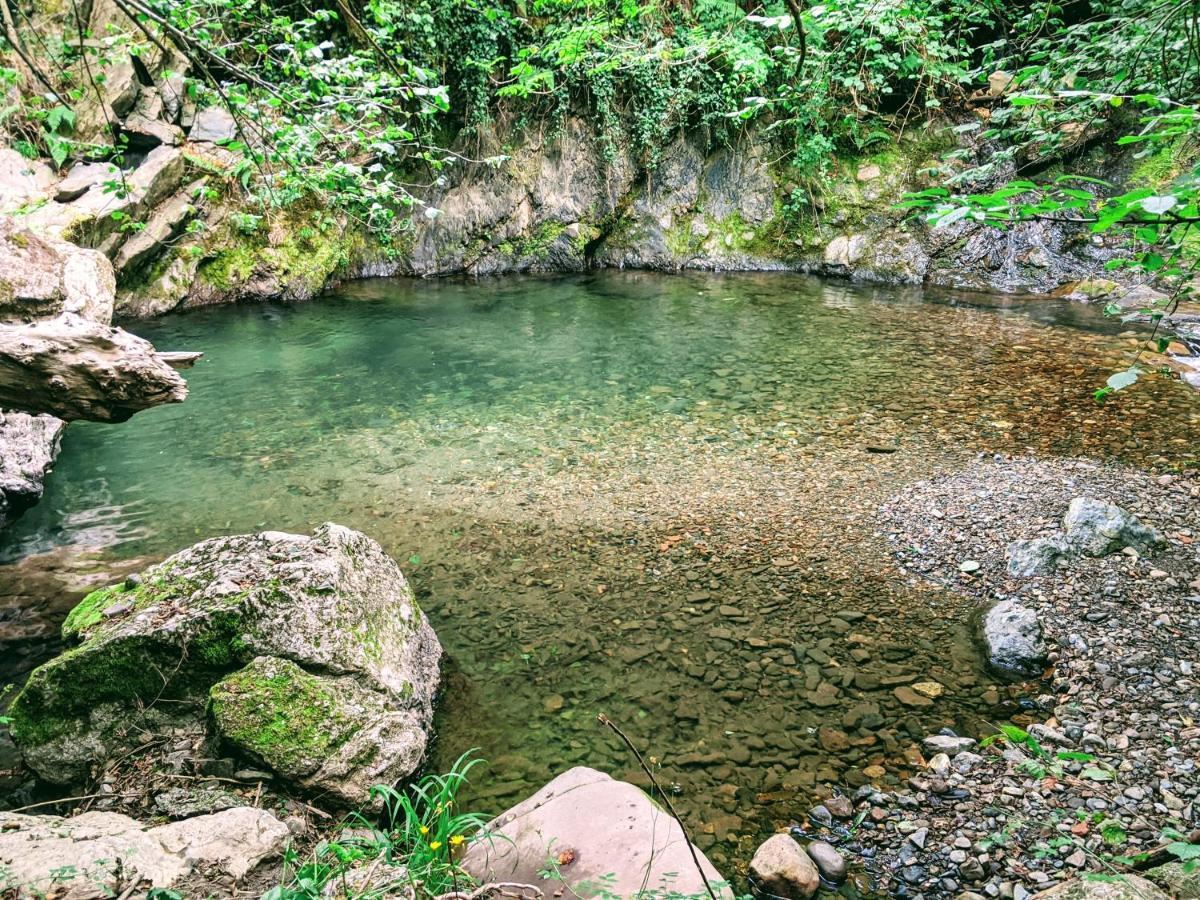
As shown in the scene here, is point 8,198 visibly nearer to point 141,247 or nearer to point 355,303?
point 141,247

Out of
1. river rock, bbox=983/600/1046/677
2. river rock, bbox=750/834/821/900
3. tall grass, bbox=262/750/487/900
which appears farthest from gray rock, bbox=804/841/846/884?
river rock, bbox=983/600/1046/677

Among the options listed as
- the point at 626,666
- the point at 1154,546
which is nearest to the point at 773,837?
the point at 626,666

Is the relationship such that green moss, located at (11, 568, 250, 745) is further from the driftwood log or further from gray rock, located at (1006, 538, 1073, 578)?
gray rock, located at (1006, 538, 1073, 578)

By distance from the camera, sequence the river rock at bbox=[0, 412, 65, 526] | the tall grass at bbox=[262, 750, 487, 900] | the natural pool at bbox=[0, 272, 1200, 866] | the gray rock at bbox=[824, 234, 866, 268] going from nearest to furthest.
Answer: the tall grass at bbox=[262, 750, 487, 900], the natural pool at bbox=[0, 272, 1200, 866], the river rock at bbox=[0, 412, 65, 526], the gray rock at bbox=[824, 234, 866, 268]

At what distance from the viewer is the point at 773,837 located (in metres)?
3.09

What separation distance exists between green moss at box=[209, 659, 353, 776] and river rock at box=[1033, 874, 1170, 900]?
3.07 metres

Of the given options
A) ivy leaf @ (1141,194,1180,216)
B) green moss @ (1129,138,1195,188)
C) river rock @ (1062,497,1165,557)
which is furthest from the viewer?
green moss @ (1129,138,1195,188)

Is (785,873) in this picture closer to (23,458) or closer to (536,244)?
(23,458)

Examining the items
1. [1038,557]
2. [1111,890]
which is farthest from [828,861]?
[1038,557]

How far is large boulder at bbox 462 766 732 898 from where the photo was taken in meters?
2.62

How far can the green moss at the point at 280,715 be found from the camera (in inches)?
130

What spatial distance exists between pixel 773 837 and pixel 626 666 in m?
1.42

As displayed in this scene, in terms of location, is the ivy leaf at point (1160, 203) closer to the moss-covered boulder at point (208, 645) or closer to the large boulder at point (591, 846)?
the large boulder at point (591, 846)

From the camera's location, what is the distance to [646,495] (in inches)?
253
